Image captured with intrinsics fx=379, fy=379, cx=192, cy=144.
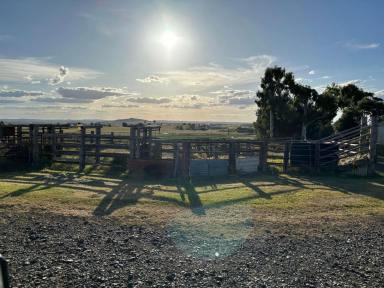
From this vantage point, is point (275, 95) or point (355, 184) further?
point (275, 95)

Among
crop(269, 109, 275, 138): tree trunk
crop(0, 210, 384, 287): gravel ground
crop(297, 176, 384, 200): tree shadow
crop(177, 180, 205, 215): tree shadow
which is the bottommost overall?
crop(0, 210, 384, 287): gravel ground

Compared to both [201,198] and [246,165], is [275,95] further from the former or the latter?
[201,198]

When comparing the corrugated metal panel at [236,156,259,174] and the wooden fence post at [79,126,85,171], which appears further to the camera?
the wooden fence post at [79,126,85,171]

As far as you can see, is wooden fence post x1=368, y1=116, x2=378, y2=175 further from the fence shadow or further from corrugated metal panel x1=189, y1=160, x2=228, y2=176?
corrugated metal panel x1=189, y1=160, x2=228, y2=176

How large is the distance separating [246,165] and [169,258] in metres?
12.1

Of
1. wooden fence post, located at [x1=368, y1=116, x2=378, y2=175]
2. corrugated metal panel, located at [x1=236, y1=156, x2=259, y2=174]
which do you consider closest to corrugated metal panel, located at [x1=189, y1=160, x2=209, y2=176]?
corrugated metal panel, located at [x1=236, y1=156, x2=259, y2=174]

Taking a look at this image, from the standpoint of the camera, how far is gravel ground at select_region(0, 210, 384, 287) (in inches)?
234

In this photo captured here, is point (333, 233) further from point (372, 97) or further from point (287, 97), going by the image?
point (372, 97)

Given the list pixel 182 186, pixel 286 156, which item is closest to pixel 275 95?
pixel 286 156

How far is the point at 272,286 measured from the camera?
18.9 ft

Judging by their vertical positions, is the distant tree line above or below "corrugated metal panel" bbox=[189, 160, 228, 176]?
above

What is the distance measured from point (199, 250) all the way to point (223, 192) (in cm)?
623

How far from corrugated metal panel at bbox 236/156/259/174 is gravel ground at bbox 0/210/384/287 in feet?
30.7

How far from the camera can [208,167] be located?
679 inches
